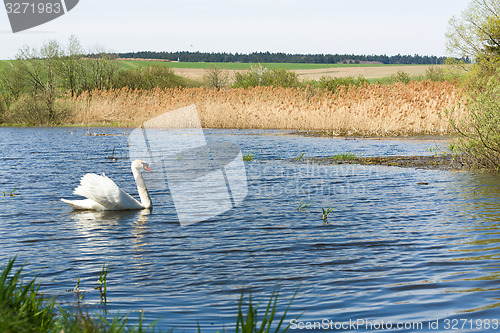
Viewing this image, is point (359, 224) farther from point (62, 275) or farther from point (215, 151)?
point (215, 151)

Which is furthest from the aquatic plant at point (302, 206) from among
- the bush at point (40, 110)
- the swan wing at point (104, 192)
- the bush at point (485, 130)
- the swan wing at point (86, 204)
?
the bush at point (40, 110)

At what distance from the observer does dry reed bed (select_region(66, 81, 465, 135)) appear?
84.5 ft

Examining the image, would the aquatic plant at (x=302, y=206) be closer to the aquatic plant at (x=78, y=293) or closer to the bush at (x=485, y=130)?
the bush at (x=485, y=130)

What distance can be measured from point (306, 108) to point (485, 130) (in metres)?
17.2

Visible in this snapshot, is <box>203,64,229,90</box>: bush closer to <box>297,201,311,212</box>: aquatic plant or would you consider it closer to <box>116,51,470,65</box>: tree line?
<box>297,201,311,212</box>: aquatic plant

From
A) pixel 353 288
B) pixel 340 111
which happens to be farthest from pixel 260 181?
pixel 340 111

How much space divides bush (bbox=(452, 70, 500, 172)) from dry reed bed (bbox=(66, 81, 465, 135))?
8192mm

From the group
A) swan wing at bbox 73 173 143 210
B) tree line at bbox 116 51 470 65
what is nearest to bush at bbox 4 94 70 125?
swan wing at bbox 73 173 143 210

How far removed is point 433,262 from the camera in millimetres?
6574

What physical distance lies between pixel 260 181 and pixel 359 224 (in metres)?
5.20
